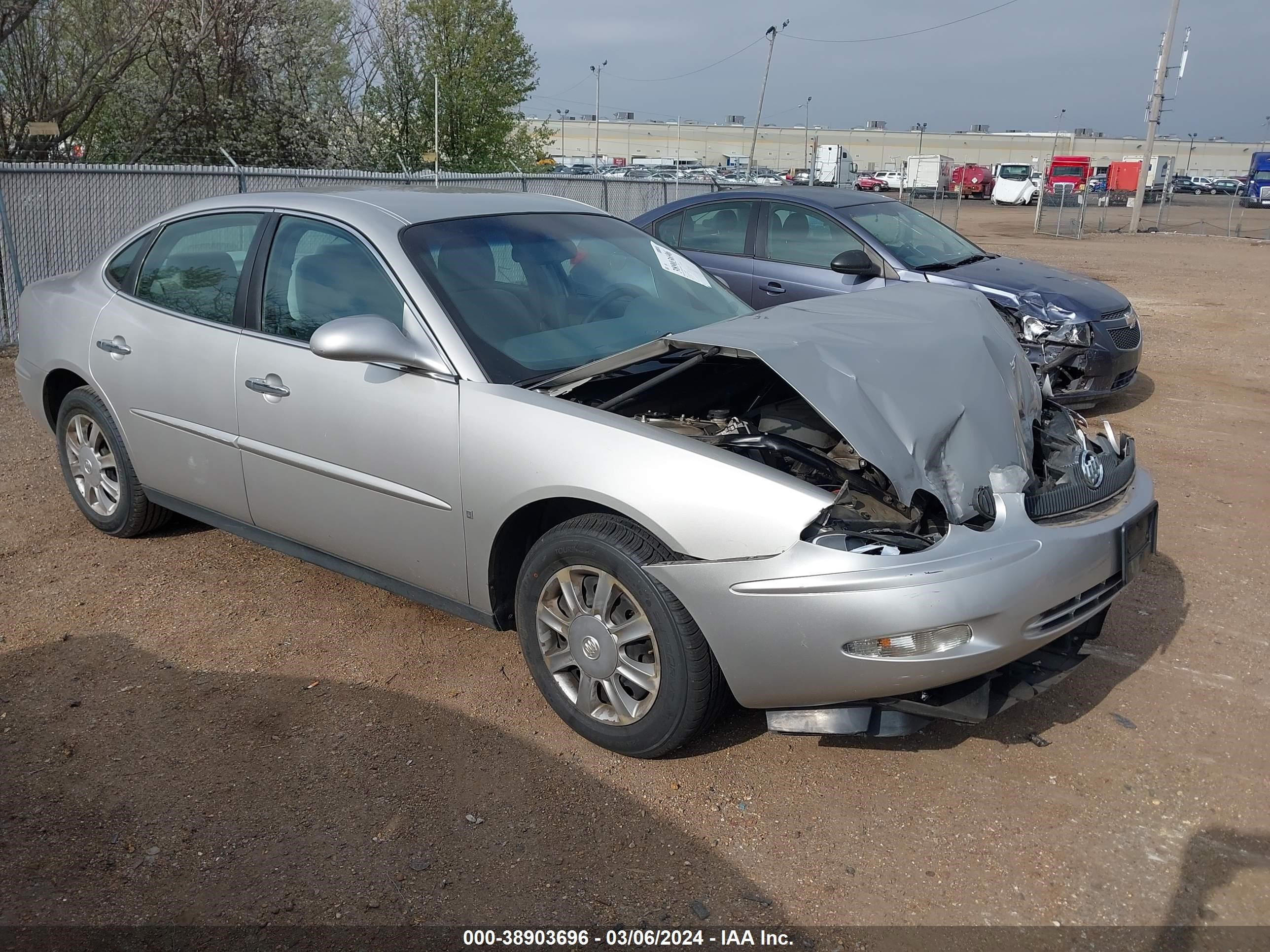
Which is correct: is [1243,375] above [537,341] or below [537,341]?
below

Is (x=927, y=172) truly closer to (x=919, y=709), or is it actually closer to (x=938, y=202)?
(x=938, y=202)

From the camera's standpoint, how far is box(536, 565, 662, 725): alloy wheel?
307 centimetres

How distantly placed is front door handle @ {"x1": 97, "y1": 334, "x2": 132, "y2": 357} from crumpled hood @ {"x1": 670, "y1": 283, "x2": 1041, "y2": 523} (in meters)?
2.61

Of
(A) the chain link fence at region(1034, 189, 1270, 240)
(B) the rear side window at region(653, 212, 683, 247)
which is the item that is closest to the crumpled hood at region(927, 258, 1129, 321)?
(B) the rear side window at region(653, 212, 683, 247)

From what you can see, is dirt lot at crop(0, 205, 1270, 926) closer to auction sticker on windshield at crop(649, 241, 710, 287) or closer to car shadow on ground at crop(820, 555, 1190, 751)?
car shadow on ground at crop(820, 555, 1190, 751)

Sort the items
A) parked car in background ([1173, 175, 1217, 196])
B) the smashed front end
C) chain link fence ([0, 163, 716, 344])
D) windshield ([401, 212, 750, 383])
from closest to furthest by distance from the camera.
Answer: the smashed front end
windshield ([401, 212, 750, 383])
chain link fence ([0, 163, 716, 344])
parked car in background ([1173, 175, 1217, 196])

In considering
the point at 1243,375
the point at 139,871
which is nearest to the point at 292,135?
the point at 1243,375

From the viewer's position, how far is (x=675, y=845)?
2842 mm

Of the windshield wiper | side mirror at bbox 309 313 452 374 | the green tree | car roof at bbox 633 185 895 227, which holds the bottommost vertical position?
the windshield wiper

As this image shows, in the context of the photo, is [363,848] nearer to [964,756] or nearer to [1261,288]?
[964,756]

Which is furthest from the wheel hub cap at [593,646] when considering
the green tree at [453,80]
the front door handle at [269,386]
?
the green tree at [453,80]

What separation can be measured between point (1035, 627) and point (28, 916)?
9.02ft

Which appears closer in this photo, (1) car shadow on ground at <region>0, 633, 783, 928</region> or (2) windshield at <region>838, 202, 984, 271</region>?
(1) car shadow on ground at <region>0, 633, 783, 928</region>

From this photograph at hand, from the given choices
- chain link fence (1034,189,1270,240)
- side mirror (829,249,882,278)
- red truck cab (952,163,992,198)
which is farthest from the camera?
red truck cab (952,163,992,198)
